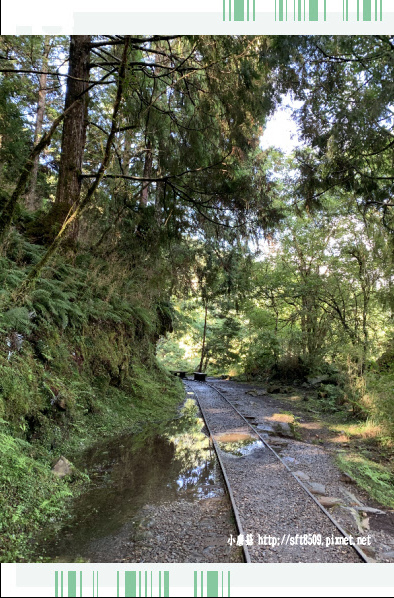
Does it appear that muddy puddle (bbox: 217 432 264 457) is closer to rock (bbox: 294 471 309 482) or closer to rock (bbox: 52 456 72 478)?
rock (bbox: 294 471 309 482)

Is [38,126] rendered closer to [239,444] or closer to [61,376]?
[61,376]

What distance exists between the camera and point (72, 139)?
290 inches

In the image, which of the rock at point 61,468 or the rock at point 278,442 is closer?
the rock at point 61,468

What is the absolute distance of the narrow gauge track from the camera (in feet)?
10.8

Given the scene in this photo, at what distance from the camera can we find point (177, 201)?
8227 mm

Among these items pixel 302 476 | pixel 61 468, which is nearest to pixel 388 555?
pixel 302 476

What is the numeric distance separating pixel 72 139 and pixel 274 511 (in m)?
7.87

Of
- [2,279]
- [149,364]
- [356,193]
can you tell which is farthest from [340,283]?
[2,279]

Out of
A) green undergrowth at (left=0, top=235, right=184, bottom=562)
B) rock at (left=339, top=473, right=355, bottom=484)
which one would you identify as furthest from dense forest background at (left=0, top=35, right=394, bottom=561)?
rock at (left=339, top=473, right=355, bottom=484)

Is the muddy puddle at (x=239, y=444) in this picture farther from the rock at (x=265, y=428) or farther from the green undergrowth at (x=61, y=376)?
the green undergrowth at (x=61, y=376)

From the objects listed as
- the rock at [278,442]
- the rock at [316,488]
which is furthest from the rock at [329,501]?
the rock at [278,442]

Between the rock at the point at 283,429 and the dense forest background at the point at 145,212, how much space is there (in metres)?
1.73

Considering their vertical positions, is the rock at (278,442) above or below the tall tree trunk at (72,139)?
below

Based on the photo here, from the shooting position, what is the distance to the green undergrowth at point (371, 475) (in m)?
5.09
